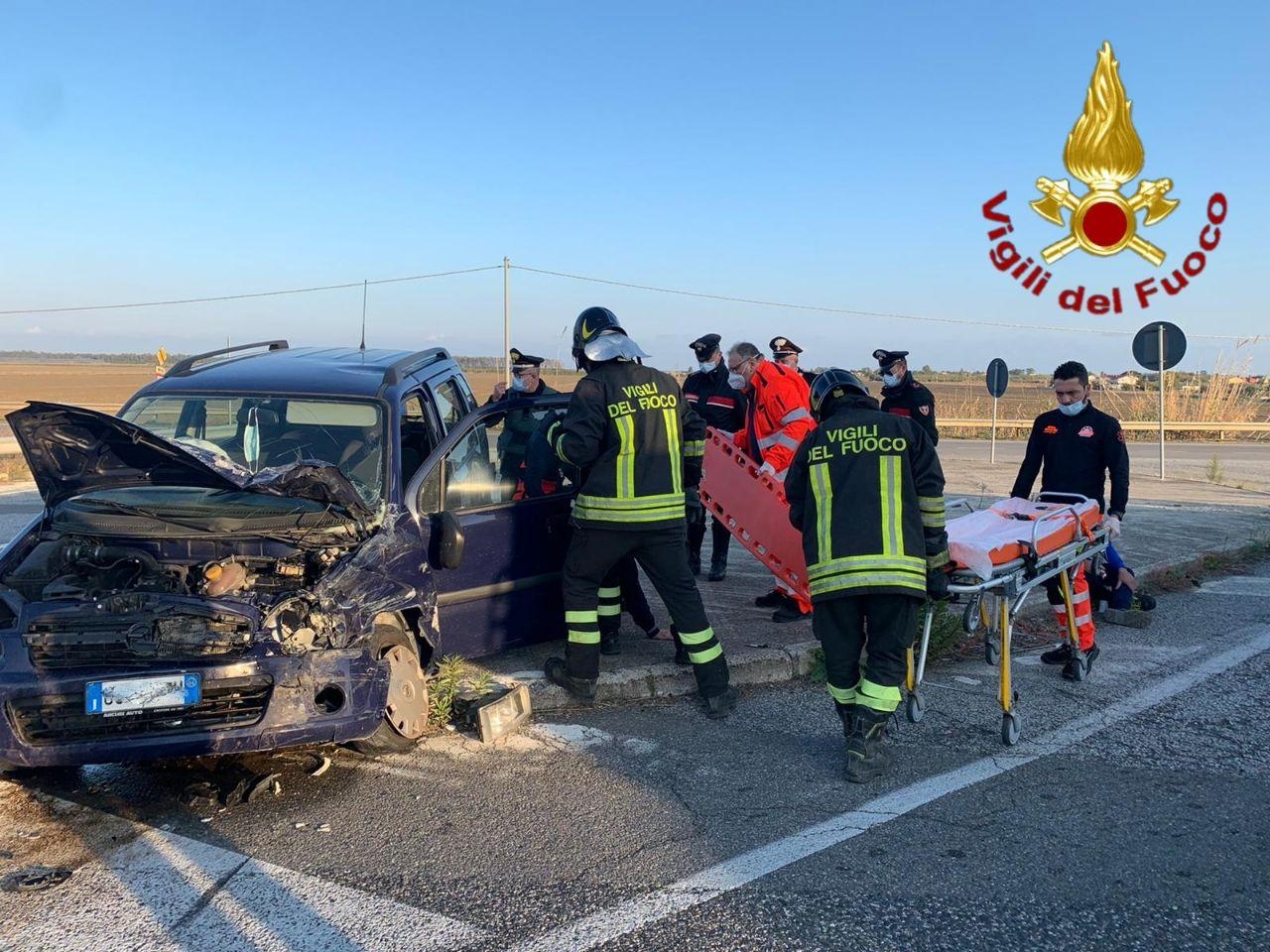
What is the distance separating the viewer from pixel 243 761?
14.9 feet

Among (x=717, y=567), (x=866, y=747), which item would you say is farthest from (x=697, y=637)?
(x=717, y=567)

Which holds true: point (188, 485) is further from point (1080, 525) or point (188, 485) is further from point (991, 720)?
point (1080, 525)

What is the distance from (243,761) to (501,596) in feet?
4.89

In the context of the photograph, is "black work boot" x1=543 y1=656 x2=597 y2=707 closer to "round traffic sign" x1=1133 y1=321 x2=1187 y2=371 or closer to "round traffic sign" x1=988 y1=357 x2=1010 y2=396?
"round traffic sign" x1=1133 y1=321 x2=1187 y2=371

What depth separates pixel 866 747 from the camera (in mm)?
4391

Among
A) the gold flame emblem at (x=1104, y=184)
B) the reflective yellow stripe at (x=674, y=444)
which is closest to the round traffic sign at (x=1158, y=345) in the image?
the gold flame emblem at (x=1104, y=184)

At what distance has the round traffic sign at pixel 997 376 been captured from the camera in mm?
16891

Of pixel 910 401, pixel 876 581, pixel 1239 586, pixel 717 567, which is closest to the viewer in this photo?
pixel 876 581

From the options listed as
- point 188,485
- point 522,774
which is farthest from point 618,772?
point 188,485

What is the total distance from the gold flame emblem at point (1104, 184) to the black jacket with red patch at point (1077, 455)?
8212 millimetres

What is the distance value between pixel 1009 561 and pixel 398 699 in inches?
113

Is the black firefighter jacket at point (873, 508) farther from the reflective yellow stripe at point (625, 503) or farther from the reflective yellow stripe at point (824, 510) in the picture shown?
the reflective yellow stripe at point (625, 503)

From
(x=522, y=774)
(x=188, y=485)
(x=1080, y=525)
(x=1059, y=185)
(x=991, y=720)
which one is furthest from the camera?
(x=1059, y=185)

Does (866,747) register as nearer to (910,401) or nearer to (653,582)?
(653,582)
